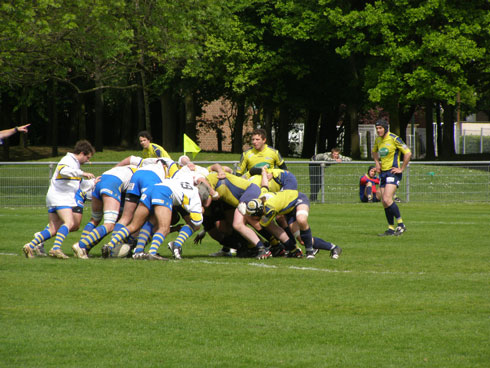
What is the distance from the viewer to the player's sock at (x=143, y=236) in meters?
12.9

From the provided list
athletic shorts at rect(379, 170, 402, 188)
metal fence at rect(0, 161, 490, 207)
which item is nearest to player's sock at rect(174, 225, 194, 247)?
athletic shorts at rect(379, 170, 402, 188)

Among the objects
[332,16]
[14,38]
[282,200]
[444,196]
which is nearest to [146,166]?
[282,200]

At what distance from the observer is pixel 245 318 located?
825 cm

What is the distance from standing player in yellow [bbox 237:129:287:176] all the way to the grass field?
2.53 metres

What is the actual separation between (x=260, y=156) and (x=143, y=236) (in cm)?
396

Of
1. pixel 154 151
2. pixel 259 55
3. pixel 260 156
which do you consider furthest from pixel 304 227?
pixel 259 55

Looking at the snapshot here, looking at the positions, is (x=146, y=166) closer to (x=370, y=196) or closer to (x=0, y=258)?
(x=0, y=258)

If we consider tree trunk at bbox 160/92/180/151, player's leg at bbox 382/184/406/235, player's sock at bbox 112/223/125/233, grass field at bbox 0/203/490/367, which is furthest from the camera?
tree trunk at bbox 160/92/180/151

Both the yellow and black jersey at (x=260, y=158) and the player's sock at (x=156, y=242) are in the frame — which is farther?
the yellow and black jersey at (x=260, y=158)

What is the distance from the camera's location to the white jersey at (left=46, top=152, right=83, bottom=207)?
12969 mm

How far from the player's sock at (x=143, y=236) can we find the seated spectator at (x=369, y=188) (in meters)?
18.2

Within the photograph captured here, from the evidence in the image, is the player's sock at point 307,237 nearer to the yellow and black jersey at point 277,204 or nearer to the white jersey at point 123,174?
the yellow and black jersey at point 277,204

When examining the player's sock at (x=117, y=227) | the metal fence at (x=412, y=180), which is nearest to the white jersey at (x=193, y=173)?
the player's sock at (x=117, y=227)

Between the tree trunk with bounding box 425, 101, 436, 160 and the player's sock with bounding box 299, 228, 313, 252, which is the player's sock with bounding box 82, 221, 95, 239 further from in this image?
the tree trunk with bounding box 425, 101, 436, 160
